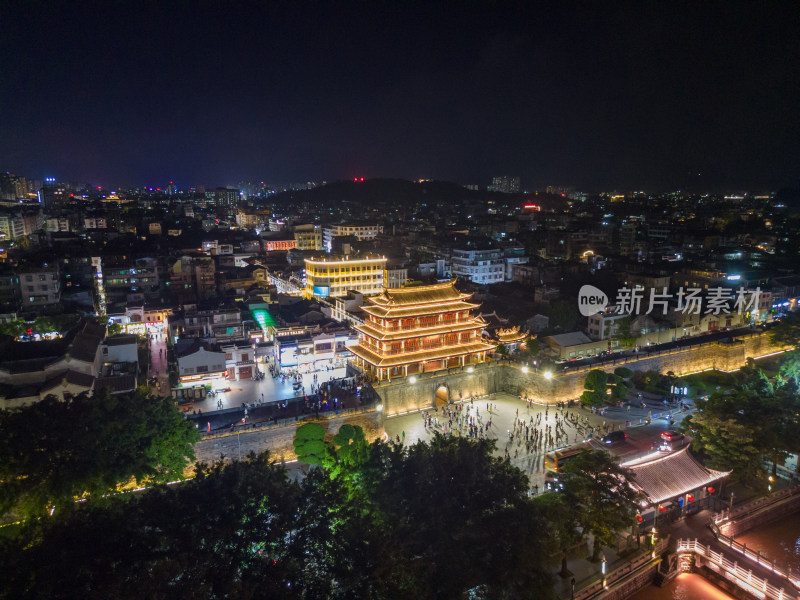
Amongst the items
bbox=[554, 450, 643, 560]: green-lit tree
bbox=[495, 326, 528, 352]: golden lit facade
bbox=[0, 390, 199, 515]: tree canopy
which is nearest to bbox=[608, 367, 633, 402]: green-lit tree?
bbox=[495, 326, 528, 352]: golden lit facade

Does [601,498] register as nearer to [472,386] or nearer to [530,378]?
[530,378]

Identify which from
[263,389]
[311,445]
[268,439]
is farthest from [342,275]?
[311,445]

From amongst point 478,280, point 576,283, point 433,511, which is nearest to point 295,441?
point 433,511

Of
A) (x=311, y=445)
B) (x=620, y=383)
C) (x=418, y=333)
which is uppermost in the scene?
(x=418, y=333)

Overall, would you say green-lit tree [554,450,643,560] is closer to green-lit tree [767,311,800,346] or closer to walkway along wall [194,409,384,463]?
walkway along wall [194,409,384,463]

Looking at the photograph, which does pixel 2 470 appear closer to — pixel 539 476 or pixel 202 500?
pixel 202 500

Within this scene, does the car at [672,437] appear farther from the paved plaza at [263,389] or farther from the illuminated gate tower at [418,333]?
the paved plaza at [263,389]

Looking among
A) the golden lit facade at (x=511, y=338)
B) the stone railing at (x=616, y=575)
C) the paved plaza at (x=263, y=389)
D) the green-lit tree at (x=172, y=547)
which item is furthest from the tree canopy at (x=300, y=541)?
the golden lit facade at (x=511, y=338)
